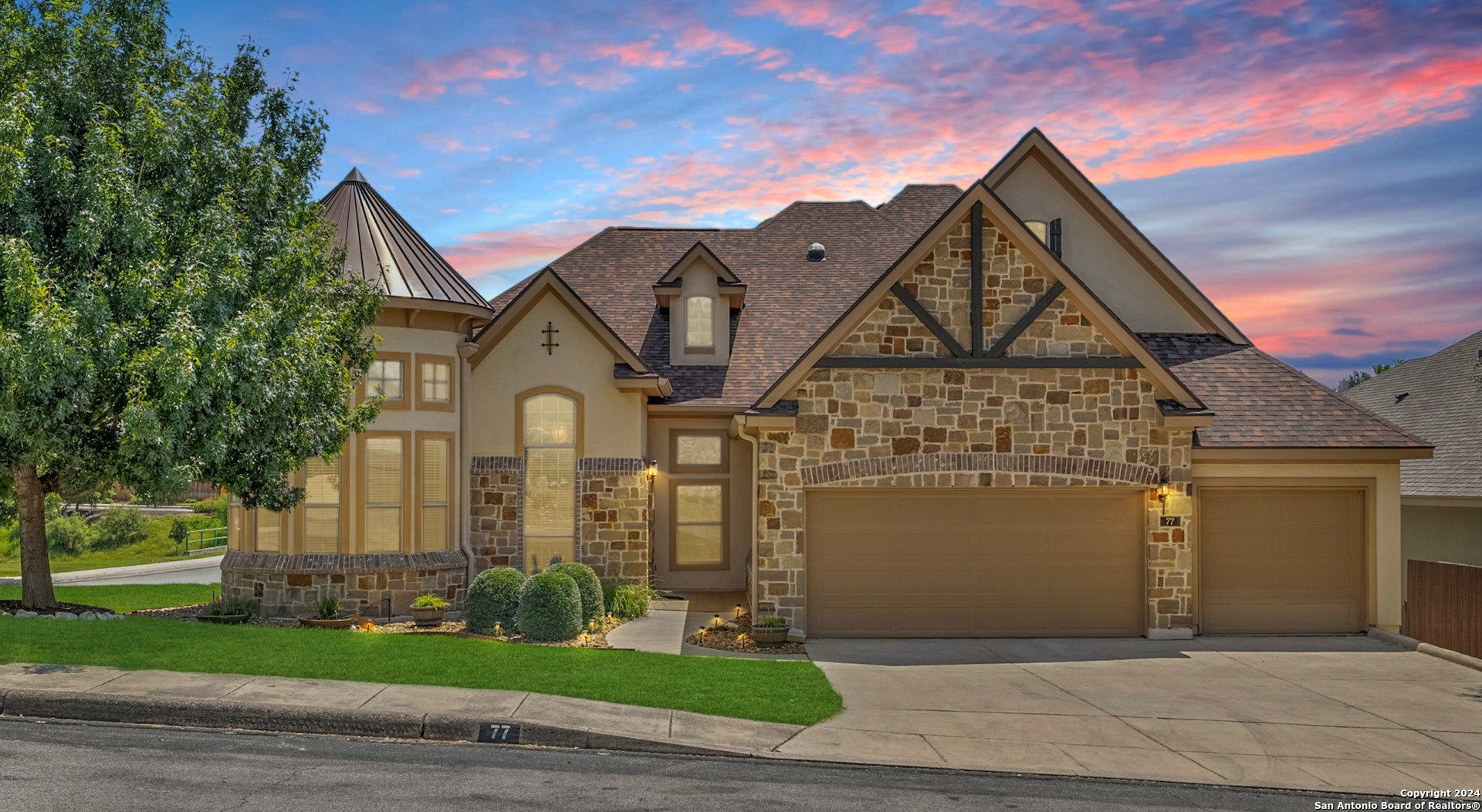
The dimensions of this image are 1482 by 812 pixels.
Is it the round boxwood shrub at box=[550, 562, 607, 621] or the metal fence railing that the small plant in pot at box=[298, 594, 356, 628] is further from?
the metal fence railing

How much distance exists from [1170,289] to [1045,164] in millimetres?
3426

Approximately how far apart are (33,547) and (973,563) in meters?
14.4

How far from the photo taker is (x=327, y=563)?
57.9 ft

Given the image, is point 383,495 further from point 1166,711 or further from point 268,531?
point 1166,711

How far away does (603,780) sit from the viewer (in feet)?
27.6

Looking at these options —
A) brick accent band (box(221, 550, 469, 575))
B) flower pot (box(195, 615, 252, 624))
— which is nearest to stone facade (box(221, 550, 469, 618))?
brick accent band (box(221, 550, 469, 575))

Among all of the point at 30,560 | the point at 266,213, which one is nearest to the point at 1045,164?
the point at 266,213

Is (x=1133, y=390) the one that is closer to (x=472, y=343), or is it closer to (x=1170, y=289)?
(x=1170, y=289)

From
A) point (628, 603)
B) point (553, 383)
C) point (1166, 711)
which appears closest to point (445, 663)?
point (628, 603)

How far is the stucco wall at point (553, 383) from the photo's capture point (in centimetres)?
2006

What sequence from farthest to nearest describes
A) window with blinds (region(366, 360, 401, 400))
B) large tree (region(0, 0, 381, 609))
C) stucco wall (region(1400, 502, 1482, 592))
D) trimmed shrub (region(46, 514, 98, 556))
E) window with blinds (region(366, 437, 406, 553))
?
trimmed shrub (region(46, 514, 98, 556)) < stucco wall (region(1400, 502, 1482, 592)) < window with blinds (region(366, 360, 401, 400)) < window with blinds (region(366, 437, 406, 553)) < large tree (region(0, 0, 381, 609))

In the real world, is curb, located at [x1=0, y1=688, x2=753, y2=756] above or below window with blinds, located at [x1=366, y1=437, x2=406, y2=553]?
below

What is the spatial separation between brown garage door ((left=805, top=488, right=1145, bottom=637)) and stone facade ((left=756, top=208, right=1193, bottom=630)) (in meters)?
0.30

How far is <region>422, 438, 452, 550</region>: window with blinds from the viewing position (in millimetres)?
18672
